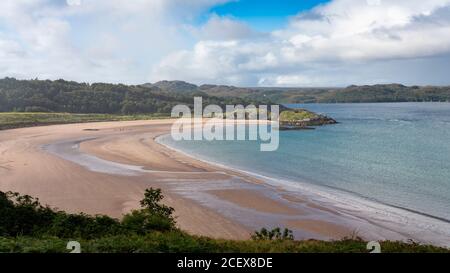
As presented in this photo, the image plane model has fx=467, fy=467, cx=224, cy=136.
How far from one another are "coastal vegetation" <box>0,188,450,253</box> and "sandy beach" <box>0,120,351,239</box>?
557cm

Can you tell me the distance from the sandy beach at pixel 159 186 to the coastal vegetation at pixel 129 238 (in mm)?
5569

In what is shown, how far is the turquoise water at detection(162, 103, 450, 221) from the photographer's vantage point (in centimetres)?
2980

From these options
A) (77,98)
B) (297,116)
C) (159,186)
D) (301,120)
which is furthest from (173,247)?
(77,98)

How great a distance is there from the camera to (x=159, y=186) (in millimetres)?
29969

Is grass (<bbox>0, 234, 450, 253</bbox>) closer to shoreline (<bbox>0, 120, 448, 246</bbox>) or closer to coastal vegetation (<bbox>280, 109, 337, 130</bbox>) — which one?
shoreline (<bbox>0, 120, 448, 246</bbox>)

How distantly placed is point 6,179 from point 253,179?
17.1 m

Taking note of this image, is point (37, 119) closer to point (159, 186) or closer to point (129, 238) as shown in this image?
point (159, 186)

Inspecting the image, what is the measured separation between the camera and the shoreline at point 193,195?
841 inches

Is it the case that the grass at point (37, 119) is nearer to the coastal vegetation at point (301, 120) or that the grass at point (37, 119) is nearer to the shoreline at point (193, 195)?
the coastal vegetation at point (301, 120)

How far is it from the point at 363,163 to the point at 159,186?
74.9ft

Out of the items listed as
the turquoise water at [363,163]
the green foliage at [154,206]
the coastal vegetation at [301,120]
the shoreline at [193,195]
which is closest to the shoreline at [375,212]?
the shoreline at [193,195]
